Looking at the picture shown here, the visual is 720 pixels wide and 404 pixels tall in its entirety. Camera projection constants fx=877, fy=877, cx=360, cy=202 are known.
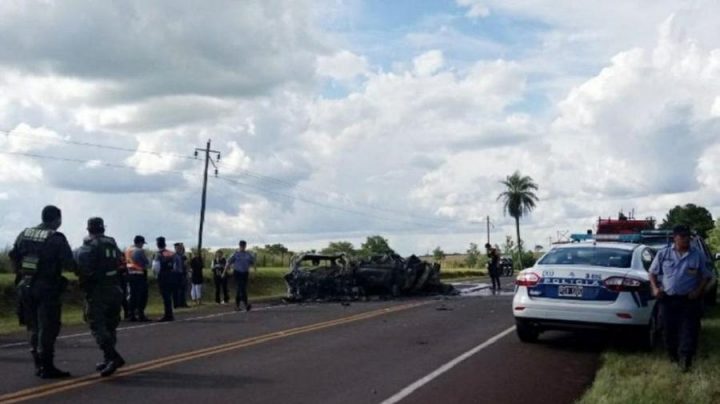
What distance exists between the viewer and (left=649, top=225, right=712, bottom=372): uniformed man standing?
32.1 feet

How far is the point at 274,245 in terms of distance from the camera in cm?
7150

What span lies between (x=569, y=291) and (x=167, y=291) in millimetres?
9866

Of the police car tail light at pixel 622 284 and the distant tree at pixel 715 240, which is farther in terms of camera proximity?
the distant tree at pixel 715 240

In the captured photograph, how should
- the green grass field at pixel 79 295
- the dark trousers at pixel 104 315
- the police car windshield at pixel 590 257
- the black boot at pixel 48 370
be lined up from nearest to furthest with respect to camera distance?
1. the black boot at pixel 48 370
2. the dark trousers at pixel 104 315
3. the police car windshield at pixel 590 257
4. the green grass field at pixel 79 295

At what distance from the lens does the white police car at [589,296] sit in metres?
11.2

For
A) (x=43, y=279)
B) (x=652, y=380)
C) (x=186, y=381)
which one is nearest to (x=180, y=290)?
(x=43, y=279)

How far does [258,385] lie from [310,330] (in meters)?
5.74

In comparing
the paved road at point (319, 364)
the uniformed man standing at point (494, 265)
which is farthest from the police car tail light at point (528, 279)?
the uniformed man standing at point (494, 265)

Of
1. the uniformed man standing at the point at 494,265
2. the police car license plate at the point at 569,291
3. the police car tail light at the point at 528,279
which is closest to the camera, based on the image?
the police car license plate at the point at 569,291

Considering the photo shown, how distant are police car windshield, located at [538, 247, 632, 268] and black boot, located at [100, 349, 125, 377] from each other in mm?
6075

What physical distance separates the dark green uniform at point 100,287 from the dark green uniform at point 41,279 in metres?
0.19

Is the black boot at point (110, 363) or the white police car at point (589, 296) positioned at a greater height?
the white police car at point (589, 296)

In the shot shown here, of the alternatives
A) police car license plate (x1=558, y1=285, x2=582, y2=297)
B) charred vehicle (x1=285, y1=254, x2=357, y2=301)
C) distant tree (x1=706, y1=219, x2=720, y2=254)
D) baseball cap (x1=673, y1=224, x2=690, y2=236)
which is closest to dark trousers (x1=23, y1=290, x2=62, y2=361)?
police car license plate (x1=558, y1=285, x2=582, y2=297)

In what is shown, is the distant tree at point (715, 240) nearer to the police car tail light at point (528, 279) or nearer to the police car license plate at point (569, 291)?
the police car tail light at point (528, 279)
